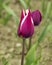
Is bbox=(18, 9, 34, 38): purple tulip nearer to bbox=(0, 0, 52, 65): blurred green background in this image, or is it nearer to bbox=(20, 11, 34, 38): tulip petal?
bbox=(20, 11, 34, 38): tulip petal

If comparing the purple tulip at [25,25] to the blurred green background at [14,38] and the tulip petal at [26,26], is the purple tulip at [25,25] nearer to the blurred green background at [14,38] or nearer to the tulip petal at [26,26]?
the tulip petal at [26,26]

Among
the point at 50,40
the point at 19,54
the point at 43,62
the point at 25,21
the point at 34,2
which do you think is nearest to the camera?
the point at 25,21

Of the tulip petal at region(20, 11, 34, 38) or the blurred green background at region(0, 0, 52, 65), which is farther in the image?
the blurred green background at region(0, 0, 52, 65)

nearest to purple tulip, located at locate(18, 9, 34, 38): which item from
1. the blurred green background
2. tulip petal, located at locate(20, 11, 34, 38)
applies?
tulip petal, located at locate(20, 11, 34, 38)

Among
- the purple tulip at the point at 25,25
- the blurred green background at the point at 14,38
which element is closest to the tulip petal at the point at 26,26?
the purple tulip at the point at 25,25

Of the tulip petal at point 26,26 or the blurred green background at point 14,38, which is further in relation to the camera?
the blurred green background at point 14,38

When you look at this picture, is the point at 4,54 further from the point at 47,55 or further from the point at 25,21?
the point at 25,21

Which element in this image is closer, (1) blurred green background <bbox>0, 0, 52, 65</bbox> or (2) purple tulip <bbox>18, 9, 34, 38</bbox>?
(2) purple tulip <bbox>18, 9, 34, 38</bbox>

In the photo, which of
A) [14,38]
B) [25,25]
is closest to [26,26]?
[25,25]

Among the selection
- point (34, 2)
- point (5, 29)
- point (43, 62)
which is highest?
point (34, 2)

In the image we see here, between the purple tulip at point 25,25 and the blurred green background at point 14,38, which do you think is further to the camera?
the blurred green background at point 14,38

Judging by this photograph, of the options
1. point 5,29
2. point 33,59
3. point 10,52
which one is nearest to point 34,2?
point 5,29
